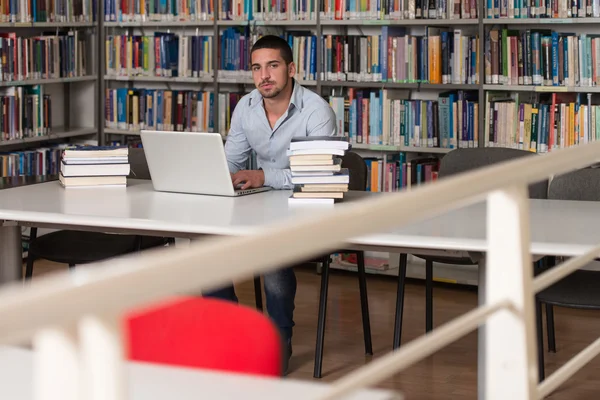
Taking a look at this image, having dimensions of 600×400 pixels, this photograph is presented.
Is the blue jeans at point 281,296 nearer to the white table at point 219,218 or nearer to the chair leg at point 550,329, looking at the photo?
the white table at point 219,218

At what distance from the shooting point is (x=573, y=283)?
9.62ft

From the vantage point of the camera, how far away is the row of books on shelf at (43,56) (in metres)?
5.00

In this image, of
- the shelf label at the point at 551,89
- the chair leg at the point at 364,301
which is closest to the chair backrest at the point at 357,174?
the chair leg at the point at 364,301

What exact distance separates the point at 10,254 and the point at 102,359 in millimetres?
2549

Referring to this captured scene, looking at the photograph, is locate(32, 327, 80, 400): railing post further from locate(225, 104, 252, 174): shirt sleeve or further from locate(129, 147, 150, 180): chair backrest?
locate(129, 147, 150, 180): chair backrest

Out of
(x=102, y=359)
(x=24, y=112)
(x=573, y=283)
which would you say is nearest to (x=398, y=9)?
(x=24, y=112)

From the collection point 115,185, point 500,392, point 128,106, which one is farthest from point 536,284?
point 128,106

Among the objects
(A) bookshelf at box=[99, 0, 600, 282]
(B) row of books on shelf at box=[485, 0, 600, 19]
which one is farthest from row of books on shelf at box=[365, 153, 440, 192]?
(B) row of books on shelf at box=[485, 0, 600, 19]

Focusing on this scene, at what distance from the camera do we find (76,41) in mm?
5508

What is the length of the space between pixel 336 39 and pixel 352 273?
47.0 inches

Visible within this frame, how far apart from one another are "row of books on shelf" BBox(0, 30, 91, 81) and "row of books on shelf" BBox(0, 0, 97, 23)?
0.09 metres

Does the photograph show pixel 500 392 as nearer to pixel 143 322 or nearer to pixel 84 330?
pixel 143 322

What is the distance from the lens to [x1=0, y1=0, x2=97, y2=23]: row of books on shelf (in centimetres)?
501

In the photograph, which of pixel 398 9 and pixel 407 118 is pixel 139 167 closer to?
pixel 407 118
